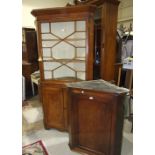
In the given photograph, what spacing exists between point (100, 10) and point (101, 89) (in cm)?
152

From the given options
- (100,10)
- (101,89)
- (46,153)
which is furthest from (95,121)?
(100,10)

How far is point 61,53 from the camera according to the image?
248 centimetres

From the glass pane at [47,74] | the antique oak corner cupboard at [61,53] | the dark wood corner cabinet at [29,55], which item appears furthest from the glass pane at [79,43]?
the dark wood corner cabinet at [29,55]

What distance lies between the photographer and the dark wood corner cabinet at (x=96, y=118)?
1709mm

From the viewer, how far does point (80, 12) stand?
2.15 metres

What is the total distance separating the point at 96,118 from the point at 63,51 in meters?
1.10

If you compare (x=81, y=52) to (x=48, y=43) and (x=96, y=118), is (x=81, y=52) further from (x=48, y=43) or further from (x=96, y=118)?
(x=96, y=118)

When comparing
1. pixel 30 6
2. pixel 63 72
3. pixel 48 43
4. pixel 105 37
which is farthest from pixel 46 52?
pixel 30 6

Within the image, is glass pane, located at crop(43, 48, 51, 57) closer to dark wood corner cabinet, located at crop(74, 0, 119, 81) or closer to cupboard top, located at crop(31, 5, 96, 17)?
cupboard top, located at crop(31, 5, 96, 17)

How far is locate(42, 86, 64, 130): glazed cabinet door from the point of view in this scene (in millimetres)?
2432
